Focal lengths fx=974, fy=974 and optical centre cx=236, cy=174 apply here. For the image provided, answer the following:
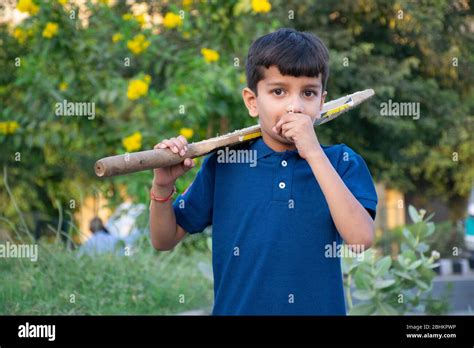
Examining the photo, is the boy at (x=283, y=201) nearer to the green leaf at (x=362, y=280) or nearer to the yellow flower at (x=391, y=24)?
the green leaf at (x=362, y=280)

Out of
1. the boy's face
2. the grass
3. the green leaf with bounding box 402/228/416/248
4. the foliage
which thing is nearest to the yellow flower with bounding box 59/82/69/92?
the grass

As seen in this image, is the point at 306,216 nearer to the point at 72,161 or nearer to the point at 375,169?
the point at 72,161

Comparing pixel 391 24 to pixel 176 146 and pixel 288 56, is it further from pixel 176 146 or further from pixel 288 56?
pixel 176 146

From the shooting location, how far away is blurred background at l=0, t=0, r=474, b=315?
5043mm

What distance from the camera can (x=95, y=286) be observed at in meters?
4.98

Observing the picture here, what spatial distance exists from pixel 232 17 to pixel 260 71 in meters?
5.24

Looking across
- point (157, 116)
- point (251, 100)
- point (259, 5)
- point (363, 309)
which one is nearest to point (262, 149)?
point (251, 100)

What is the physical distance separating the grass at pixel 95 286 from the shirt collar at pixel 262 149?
81.9 inches

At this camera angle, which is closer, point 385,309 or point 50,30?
point 385,309

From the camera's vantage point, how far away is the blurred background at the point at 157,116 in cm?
504

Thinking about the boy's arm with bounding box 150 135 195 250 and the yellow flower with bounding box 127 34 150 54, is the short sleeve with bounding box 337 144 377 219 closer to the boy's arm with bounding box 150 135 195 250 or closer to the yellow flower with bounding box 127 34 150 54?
the boy's arm with bounding box 150 135 195 250

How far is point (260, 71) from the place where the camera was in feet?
8.68

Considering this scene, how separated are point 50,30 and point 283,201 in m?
5.26

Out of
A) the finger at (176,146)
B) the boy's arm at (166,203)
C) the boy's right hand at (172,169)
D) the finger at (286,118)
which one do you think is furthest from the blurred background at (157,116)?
the finger at (286,118)
